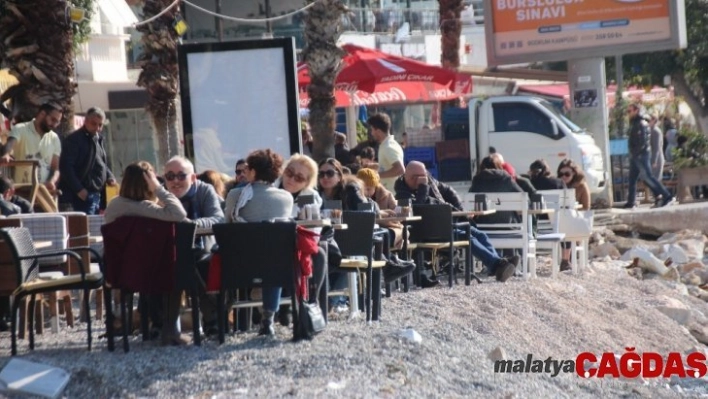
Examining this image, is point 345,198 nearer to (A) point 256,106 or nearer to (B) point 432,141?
(A) point 256,106

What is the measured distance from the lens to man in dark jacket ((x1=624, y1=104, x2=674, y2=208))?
24.0 meters

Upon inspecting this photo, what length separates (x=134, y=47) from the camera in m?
38.9

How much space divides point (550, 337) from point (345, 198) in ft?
7.23

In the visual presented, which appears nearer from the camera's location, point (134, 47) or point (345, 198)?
point (345, 198)

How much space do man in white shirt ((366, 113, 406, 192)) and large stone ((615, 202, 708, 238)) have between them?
7946mm

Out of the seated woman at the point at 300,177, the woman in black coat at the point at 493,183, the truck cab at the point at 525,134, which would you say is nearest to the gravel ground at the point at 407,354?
the seated woman at the point at 300,177

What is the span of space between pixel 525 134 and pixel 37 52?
32.7 feet

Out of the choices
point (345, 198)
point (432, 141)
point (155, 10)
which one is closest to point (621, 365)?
point (345, 198)

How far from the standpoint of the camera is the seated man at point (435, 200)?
1382cm

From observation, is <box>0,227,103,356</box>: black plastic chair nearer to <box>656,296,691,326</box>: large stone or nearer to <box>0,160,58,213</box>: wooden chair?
<box>0,160,58,213</box>: wooden chair

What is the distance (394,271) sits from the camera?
1217 centimetres

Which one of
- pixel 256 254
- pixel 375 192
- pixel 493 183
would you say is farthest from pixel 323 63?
pixel 256 254

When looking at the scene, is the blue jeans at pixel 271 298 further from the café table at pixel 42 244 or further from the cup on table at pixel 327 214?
the café table at pixel 42 244

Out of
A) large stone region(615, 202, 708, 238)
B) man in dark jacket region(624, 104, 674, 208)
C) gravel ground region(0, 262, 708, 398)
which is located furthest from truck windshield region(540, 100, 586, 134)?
gravel ground region(0, 262, 708, 398)
